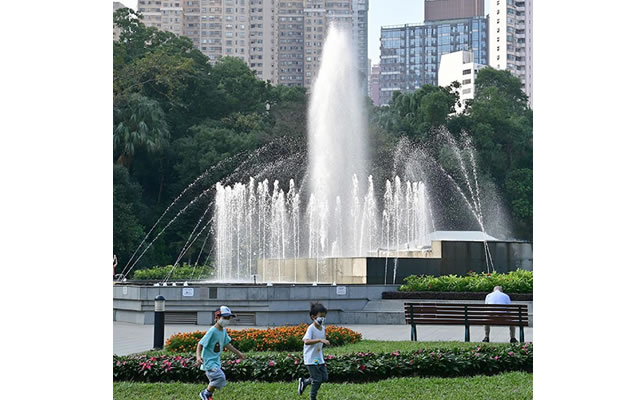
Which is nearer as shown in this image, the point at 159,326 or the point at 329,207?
the point at 159,326

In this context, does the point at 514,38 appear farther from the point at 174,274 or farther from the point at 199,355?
the point at 199,355

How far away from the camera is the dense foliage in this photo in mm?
41062

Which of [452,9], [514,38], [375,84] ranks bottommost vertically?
[514,38]

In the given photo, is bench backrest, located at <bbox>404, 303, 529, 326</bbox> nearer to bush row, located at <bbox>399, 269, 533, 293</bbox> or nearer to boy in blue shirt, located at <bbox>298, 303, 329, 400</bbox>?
bush row, located at <bbox>399, 269, 533, 293</bbox>

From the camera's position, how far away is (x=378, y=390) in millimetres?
9570

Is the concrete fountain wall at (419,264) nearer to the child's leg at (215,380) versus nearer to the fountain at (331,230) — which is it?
the fountain at (331,230)

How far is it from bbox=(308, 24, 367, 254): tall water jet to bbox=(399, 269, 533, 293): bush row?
12.7 metres

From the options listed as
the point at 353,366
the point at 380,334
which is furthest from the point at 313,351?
the point at 380,334

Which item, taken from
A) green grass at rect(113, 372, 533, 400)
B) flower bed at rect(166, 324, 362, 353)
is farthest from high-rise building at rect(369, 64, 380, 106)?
green grass at rect(113, 372, 533, 400)

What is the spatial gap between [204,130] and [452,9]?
95168mm

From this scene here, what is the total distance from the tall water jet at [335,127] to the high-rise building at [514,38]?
186ft

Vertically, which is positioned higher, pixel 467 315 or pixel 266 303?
pixel 467 315

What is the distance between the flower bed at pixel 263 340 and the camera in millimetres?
13383
